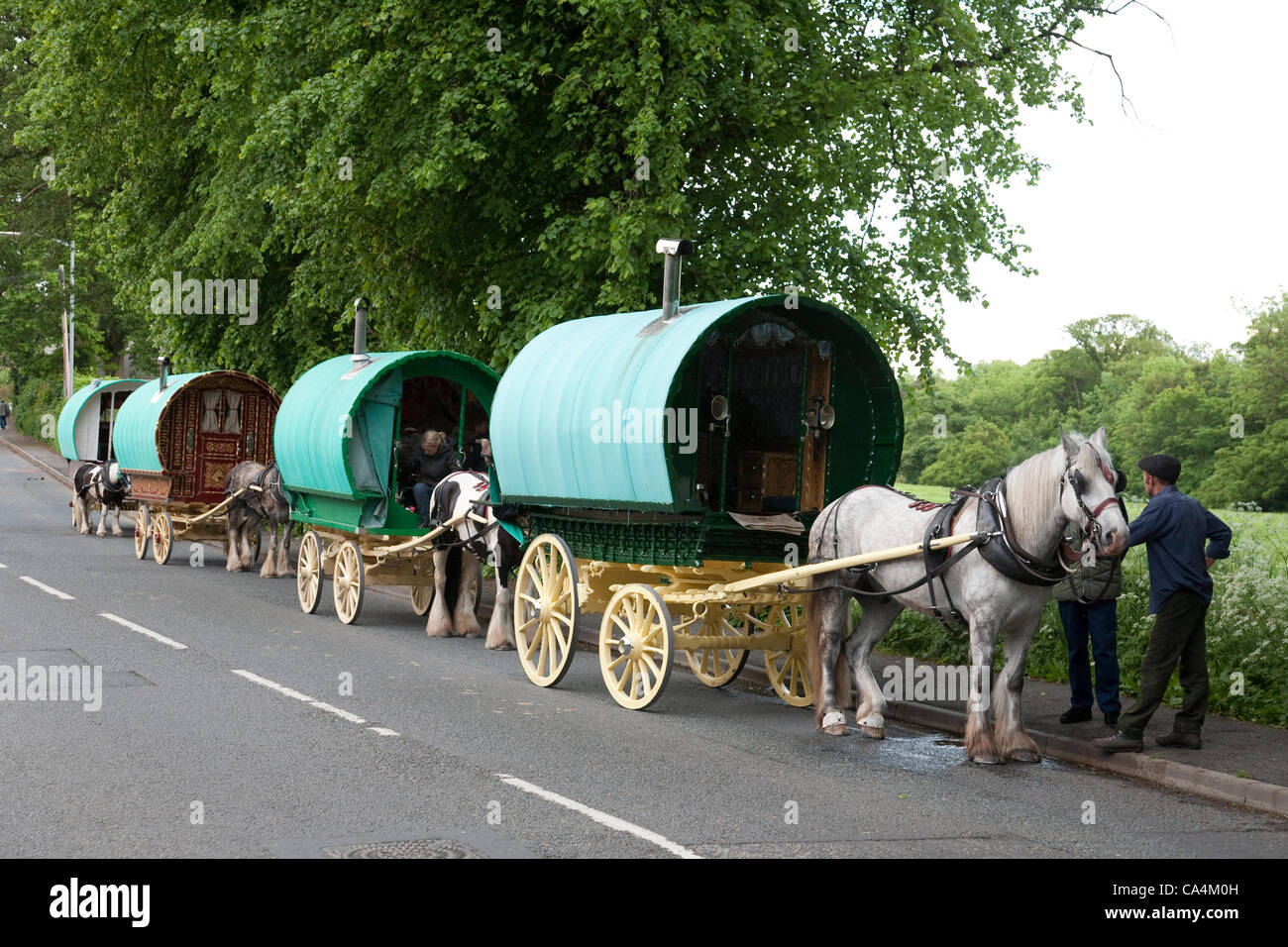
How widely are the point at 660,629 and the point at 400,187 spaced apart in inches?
318

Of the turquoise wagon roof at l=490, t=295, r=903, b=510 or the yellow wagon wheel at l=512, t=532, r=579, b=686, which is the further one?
the yellow wagon wheel at l=512, t=532, r=579, b=686

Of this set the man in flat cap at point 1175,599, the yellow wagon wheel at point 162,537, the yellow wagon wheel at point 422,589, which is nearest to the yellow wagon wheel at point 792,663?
the man in flat cap at point 1175,599

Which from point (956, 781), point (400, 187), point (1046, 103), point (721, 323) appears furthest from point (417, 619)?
point (1046, 103)

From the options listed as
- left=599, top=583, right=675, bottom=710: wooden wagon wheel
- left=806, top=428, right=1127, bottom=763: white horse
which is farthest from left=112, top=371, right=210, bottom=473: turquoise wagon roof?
left=806, top=428, right=1127, bottom=763: white horse

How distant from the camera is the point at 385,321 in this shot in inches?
814

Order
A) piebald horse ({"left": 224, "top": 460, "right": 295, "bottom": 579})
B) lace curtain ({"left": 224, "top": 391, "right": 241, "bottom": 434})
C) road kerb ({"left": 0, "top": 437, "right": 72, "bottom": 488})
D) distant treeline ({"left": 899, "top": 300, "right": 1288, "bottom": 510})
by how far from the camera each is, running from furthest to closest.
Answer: road kerb ({"left": 0, "top": 437, "right": 72, "bottom": 488})
distant treeline ({"left": 899, "top": 300, "right": 1288, "bottom": 510})
lace curtain ({"left": 224, "top": 391, "right": 241, "bottom": 434})
piebald horse ({"left": 224, "top": 460, "right": 295, "bottom": 579})

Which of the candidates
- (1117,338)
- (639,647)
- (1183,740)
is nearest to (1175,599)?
(1183,740)

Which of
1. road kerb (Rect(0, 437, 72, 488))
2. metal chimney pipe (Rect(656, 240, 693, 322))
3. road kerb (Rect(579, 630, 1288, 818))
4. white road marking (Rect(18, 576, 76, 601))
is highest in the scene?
metal chimney pipe (Rect(656, 240, 693, 322))

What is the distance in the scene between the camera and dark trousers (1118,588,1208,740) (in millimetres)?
8750

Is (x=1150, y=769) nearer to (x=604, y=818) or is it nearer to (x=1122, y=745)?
(x=1122, y=745)

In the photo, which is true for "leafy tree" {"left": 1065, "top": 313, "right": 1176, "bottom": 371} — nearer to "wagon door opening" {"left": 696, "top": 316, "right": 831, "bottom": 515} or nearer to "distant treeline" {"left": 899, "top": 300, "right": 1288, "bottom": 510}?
"distant treeline" {"left": 899, "top": 300, "right": 1288, "bottom": 510}

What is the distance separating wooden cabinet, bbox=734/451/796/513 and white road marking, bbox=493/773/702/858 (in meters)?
4.06

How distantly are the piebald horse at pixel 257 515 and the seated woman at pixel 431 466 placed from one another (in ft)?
15.8

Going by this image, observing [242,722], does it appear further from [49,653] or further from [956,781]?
[956,781]
